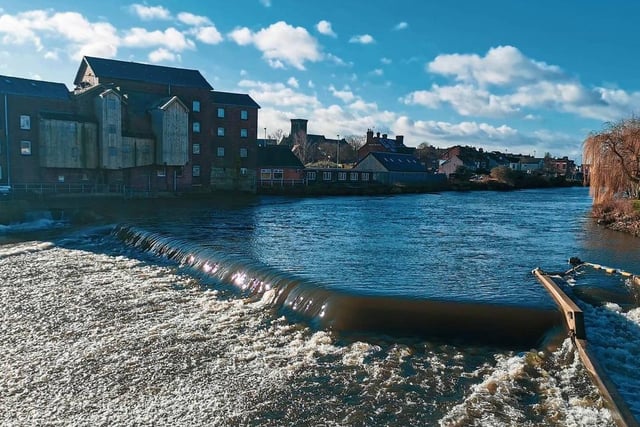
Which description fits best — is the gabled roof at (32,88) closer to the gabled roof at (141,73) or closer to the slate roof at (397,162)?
the gabled roof at (141,73)

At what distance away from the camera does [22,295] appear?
1232cm

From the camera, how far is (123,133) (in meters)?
40.4

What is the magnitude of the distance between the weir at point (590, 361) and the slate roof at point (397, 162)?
6336 cm

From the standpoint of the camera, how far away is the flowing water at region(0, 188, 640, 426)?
6.68 m

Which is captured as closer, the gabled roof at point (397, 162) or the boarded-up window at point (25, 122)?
the boarded-up window at point (25, 122)

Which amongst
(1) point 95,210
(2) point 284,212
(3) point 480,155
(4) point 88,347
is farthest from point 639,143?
(3) point 480,155

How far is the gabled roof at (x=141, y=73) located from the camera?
42.9 m

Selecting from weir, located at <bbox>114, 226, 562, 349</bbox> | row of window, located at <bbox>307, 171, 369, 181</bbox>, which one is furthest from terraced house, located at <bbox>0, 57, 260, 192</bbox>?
weir, located at <bbox>114, 226, 562, 349</bbox>

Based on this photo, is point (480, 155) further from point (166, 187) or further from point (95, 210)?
point (95, 210)

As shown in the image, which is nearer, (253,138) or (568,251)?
(568,251)

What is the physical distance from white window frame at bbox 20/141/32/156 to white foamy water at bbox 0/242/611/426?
3015cm

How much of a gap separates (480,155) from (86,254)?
107 m

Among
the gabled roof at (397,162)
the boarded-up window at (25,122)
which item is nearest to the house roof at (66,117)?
the boarded-up window at (25,122)

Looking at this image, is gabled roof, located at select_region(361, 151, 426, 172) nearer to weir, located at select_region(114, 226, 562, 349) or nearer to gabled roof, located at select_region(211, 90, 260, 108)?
gabled roof, located at select_region(211, 90, 260, 108)
